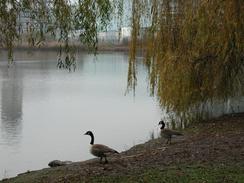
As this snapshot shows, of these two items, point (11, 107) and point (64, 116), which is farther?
point (11, 107)

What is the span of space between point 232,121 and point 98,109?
31.9 ft

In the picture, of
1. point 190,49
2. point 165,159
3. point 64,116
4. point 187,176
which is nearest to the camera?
point 187,176

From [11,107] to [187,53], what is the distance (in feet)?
36.9

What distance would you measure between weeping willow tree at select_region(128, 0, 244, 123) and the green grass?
5199mm

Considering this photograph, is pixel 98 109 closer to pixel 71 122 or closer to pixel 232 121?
pixel 71 122

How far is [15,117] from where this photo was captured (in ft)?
64.4

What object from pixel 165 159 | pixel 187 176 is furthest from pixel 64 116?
pixel 187 176

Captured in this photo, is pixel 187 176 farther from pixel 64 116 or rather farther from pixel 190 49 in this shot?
pixel 64 116

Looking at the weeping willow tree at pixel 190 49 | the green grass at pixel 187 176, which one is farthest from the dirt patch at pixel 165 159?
the weeping willow tree at pixel 190 49

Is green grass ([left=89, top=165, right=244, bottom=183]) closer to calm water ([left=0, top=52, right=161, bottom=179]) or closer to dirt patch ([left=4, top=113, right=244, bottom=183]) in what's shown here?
dirt patch ([left=4, top=113, right=244, bottom=183])

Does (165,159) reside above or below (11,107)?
above

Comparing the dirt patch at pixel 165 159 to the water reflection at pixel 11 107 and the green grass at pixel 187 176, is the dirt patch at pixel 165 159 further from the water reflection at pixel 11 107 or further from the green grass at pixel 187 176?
the water reflection at pixel 11 107

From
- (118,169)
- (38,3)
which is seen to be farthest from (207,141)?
(38,3)

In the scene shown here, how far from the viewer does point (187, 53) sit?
12.7 metres
